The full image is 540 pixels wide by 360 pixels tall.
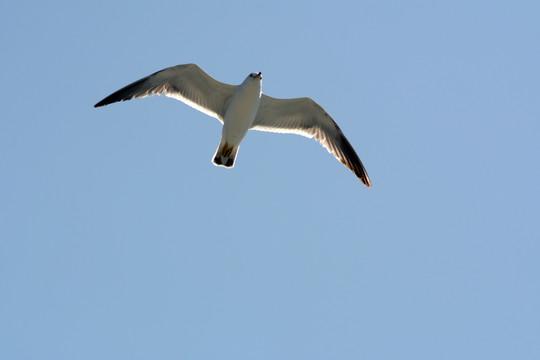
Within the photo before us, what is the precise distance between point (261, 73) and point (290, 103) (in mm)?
1178

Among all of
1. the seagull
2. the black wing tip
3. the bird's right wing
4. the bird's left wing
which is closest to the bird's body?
the seagull

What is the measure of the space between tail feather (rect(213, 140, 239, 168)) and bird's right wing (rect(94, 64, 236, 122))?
0.64 meters

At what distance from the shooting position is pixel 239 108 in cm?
1398

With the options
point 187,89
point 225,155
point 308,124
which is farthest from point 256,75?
point 308,124

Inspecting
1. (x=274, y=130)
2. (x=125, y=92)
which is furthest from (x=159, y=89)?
(x=274, y=130)

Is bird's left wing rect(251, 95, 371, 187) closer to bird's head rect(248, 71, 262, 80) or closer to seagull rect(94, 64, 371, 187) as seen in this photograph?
seagull rect(94, 64, 371, 187)

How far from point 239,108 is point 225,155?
3.85 feet

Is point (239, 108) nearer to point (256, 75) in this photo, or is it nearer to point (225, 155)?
point (256, 75)

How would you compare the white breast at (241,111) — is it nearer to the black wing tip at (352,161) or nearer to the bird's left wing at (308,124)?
the bird's left wing at (308,124)

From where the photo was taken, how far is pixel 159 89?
14.3m

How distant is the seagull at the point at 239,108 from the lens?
14.0 metres

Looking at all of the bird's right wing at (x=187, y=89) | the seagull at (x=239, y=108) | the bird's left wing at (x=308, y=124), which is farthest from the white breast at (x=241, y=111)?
the bird's left wing at (x=308, y=124)

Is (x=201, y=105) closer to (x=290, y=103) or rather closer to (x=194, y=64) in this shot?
(x=194, y=64)

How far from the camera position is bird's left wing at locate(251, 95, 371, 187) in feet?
48.7
